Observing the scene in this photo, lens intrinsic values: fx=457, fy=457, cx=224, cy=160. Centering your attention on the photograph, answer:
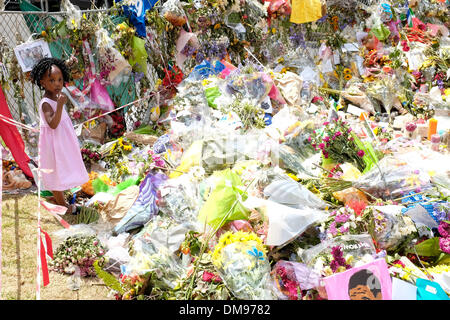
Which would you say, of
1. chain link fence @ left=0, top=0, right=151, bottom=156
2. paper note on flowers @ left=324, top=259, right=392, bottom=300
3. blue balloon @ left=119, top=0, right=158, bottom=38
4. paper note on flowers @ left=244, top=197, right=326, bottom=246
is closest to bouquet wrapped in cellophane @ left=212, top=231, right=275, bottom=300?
paper note on flowers @ left=244, top=197, right=326, bottom=246

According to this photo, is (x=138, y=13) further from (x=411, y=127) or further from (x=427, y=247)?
(x=427, y=247)

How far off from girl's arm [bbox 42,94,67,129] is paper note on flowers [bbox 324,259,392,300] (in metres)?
2.60

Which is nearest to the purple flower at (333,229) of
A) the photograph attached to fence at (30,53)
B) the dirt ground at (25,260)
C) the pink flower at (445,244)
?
the pink flower at (445,244)

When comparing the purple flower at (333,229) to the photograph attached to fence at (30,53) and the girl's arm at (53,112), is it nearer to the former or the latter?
the girl's arm at (53,112)

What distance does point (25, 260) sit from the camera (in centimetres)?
356

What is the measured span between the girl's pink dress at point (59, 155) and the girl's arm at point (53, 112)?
0.13ft

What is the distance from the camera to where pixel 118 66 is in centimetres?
507

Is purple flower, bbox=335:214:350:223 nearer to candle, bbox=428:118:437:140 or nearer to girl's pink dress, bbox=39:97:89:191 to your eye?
girl's pink dress, bbox=39:97:89:191

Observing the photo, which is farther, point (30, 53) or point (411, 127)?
point (411, 127)

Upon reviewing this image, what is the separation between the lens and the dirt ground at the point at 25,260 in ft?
10.6

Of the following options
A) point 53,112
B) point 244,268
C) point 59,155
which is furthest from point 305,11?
point 244,268

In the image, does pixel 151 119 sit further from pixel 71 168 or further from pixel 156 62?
pixel 71 168

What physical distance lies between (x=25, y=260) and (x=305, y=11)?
5253 millimetres
